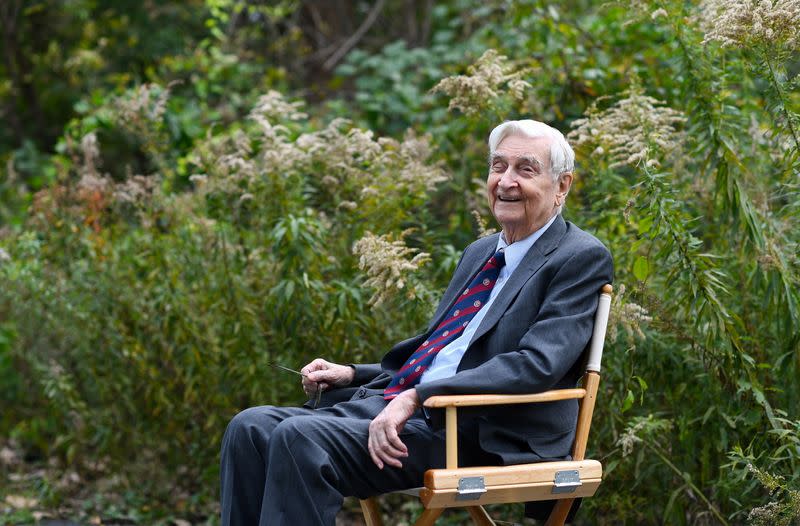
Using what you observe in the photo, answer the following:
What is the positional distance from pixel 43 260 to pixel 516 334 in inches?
124

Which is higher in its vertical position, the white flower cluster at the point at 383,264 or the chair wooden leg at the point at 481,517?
the white flower cluster at the point at 383,264

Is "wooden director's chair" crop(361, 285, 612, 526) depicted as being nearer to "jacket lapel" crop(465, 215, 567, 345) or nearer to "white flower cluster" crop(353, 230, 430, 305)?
"jacket lapel" crop(465, 215, 567, 345)

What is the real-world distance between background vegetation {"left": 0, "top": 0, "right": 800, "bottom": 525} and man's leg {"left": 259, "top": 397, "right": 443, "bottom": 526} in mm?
852

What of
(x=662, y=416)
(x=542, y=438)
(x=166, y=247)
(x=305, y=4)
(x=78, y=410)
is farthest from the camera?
(x=305, y=4)

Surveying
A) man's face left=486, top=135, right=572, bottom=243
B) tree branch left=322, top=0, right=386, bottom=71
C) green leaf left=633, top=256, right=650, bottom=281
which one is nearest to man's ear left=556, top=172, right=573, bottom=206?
man's face left=486, top=135, right=572, bottom=243

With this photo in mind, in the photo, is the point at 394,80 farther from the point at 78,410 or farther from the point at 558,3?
the point at 78,410

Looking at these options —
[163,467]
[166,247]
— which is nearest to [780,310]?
[166,247]

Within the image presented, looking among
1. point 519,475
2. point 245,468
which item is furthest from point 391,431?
point 245,468

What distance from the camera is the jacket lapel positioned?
10.4 feet

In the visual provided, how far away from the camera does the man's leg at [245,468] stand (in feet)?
10.2

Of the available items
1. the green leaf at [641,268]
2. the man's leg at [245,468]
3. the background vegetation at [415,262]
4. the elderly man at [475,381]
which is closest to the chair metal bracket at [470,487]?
the elderly man at [475,381]

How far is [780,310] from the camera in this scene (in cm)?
367

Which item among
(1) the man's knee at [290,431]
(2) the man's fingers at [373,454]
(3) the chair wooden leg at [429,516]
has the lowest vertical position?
(3) the chair wooden leg at [429,516]

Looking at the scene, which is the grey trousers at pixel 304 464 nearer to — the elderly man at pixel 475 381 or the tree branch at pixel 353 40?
the elderly man at pixel 475 381
